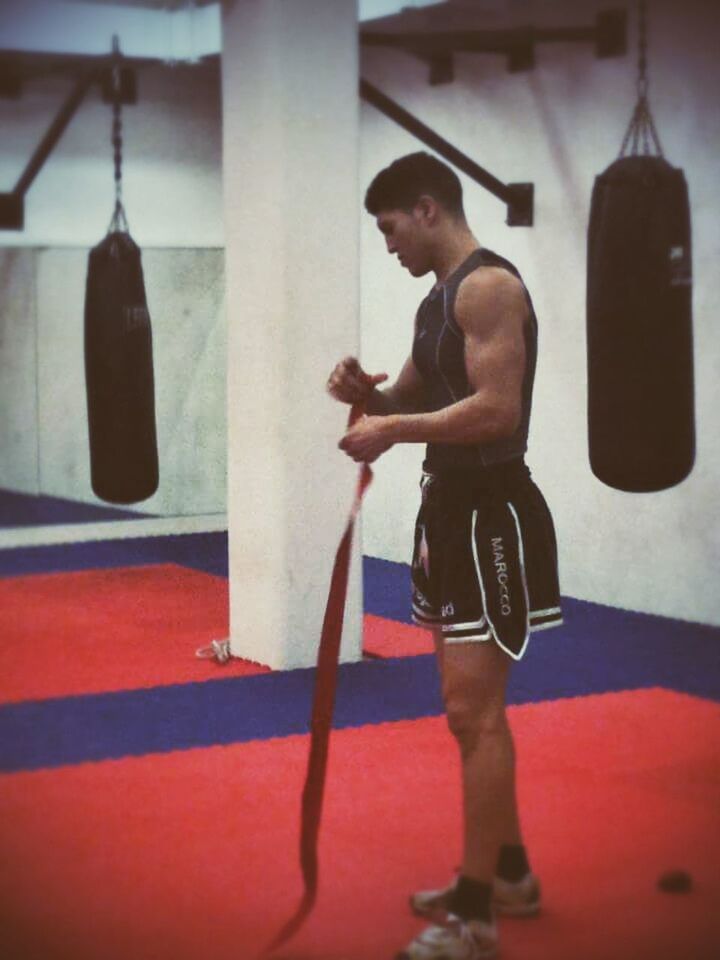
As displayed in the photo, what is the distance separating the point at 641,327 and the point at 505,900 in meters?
1.79

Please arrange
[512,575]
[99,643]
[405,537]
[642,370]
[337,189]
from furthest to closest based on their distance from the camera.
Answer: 1. [405,537]
2. [99,643]
3. [337,189]
4. [642,370]
5. [512,575]

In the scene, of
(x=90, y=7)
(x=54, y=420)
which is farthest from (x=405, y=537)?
(x=90, y=7)

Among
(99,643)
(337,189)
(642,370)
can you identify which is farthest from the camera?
(99,643)

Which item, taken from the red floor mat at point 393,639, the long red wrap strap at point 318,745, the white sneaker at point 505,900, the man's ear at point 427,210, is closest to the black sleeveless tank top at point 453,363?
the man's ear at point 427,210

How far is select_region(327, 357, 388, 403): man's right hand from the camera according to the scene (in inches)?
108

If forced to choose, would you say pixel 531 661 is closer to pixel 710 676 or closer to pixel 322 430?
pixel 710 676

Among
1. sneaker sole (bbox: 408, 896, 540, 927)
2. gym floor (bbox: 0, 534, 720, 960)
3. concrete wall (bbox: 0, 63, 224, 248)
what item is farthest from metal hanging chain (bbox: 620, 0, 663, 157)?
concrete wall (bbox: 0, 63, 224, 248)

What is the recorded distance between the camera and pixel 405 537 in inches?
285

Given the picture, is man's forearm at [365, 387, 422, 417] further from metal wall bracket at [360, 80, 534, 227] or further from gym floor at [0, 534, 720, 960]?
metal wall bracket at [360, 80, 534, 227]

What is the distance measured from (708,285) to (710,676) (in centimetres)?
149

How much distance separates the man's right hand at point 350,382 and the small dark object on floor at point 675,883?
3.66 ft

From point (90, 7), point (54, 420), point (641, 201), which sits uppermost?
point (90, 7)

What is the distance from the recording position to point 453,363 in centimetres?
263

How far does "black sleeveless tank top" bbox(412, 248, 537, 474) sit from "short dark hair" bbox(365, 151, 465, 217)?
123mm
